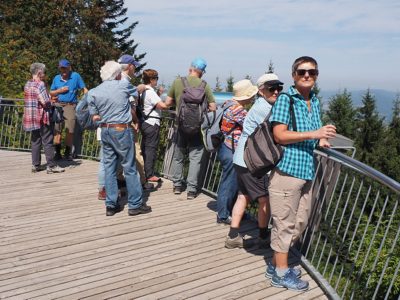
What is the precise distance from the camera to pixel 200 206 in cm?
548

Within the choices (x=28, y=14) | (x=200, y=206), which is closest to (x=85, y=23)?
(x=28, y=14)

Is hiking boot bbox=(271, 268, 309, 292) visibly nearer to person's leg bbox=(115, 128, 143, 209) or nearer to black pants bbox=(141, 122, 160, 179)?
person's leg bbox=(115, 128, 143, 209)

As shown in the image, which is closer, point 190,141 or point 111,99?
point 111,99

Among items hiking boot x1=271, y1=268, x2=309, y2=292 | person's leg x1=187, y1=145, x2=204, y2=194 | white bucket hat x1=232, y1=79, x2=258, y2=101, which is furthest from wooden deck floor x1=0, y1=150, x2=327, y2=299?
white bucket hat x1=232, y1=79, x2=258, y2=101

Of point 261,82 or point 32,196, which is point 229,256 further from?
point 32,196

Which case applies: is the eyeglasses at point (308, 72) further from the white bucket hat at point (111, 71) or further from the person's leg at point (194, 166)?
the person's leg at point (194, 166)

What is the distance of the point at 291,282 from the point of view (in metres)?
3.46

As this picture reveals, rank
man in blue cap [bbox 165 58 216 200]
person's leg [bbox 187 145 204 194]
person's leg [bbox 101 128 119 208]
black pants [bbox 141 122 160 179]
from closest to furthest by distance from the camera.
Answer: person's leg [bbox 101 128 119 208]
man in blue cap [bbox 165 58 216 200]
person's leg [bbox 187 145 204 194]
black pants [bbox 141 122 160 179]

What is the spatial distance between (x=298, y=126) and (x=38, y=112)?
15.2 feet

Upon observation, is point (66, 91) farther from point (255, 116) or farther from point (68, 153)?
point (255, 116)

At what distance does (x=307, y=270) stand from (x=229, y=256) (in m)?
0.75

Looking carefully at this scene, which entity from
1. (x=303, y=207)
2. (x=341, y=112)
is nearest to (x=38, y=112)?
(x=303, y=207)

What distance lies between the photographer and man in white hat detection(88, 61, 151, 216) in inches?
183

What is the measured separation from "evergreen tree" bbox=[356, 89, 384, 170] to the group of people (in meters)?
33.8
